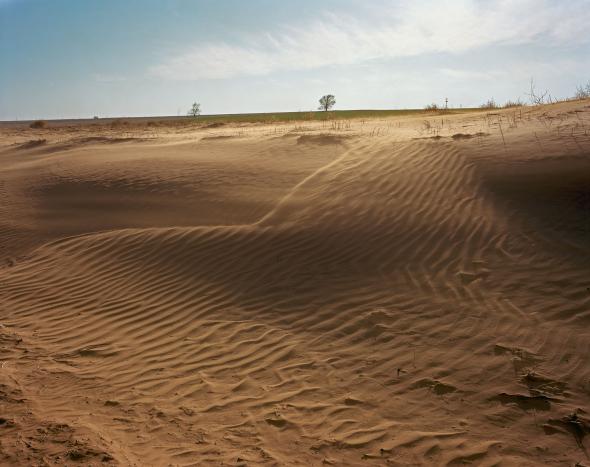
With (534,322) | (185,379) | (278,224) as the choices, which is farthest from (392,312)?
(278,224)

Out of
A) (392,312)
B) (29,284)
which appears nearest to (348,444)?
(392,312)

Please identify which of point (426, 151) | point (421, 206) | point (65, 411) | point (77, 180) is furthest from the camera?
point (77, 180)

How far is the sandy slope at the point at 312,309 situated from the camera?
11.6 ft

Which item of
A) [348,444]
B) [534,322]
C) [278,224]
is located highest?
[278,224]

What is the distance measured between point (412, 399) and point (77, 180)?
357 inches

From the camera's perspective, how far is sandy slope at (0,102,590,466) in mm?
3543

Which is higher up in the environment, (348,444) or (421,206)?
(421,206)

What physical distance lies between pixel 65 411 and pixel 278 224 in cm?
415

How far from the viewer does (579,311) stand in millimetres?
4973

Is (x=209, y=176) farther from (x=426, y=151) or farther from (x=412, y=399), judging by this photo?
(x=412, y=399)

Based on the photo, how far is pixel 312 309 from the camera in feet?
17.8

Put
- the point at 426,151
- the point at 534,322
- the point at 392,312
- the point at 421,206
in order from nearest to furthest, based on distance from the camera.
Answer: the point at 534,322 → the point at 392,312 → the point at 421,206 → the point at 426,151

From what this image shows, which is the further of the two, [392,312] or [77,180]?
[77,180]

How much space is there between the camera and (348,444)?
11.3 feet
